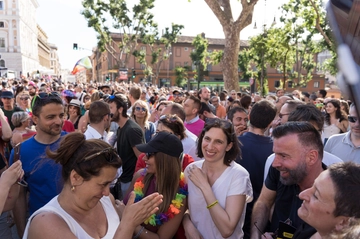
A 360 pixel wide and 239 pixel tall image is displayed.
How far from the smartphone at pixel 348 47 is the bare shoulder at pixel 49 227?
5.29 ft

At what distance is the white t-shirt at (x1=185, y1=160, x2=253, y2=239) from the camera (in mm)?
2730

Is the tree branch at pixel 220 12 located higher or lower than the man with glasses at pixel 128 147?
higher

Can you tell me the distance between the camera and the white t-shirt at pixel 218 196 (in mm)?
2730

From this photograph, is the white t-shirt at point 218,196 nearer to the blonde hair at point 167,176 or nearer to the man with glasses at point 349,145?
the blonde hair at point 167,176

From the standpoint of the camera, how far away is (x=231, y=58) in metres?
12.7

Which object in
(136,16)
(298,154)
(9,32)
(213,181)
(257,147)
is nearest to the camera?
(298,154)

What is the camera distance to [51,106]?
10.9ft

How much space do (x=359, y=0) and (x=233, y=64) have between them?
12528 mm

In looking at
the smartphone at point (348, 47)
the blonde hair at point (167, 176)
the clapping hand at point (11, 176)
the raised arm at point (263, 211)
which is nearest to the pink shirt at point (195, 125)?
the blonde hair at point (167, 176)

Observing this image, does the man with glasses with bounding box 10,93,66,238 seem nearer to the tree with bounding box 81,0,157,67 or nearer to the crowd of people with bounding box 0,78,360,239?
the crowd of people with bounding box 0,78,360,239

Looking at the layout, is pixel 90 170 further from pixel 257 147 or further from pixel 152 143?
pixel 257 147

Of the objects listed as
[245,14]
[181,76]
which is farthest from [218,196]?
[181,76]

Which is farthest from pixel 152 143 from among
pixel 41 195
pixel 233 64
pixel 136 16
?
pixel 136 16

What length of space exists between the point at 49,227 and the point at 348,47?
1.68 metres
